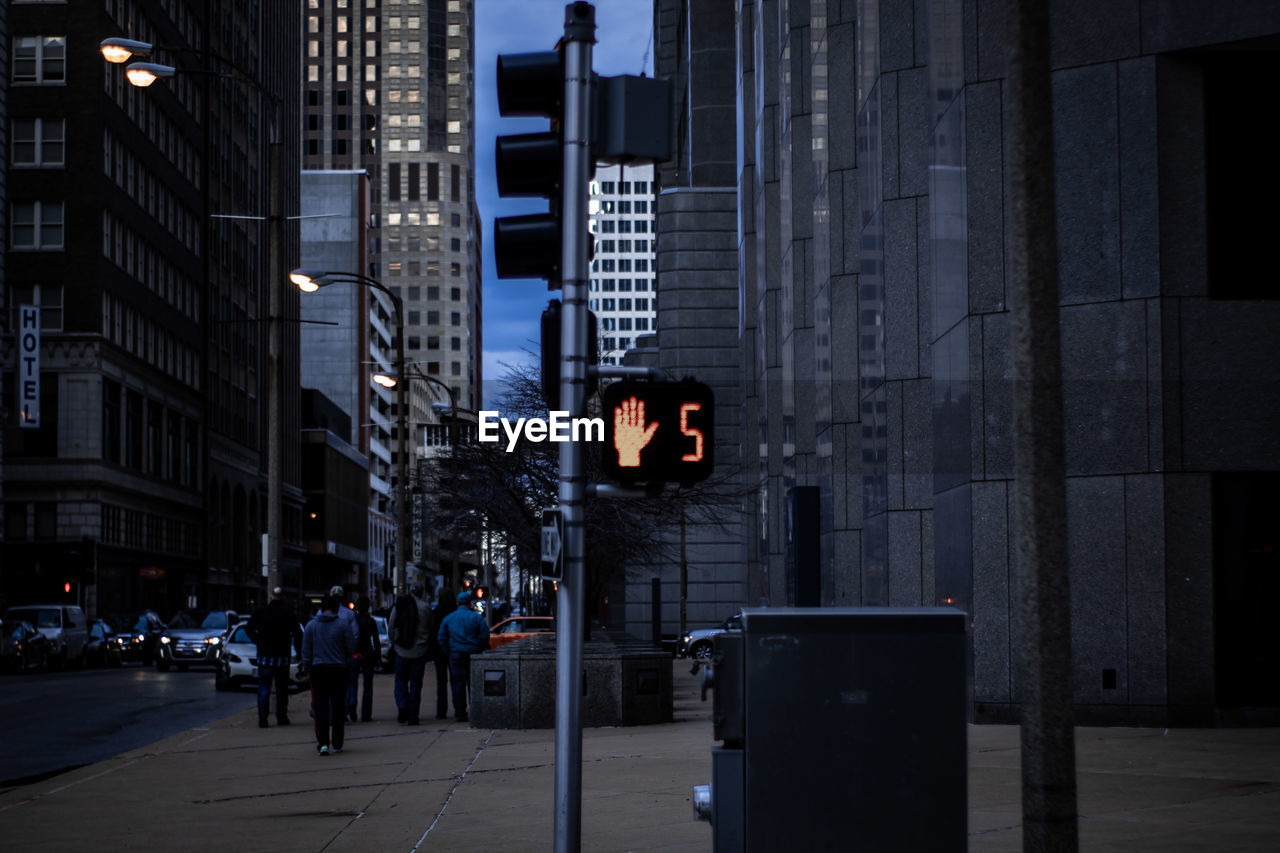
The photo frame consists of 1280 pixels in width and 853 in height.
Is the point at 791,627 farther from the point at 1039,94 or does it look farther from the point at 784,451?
the point at 784,451

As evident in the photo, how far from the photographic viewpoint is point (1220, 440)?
18609 mm

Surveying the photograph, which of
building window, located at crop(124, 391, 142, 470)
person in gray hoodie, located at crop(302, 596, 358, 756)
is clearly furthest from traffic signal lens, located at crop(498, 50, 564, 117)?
building window, located at crop(124, 391, 142, 470)

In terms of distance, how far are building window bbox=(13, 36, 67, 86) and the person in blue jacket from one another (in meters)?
51.7

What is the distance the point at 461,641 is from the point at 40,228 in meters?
50.5

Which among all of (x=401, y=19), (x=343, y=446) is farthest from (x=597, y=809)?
(x=401, y=19)

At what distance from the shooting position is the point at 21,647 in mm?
43875

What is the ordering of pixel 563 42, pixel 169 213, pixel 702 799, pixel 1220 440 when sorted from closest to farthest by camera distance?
pixel 702 799 → pixel 563 42 → pixel 1220 440 → pixel 169 213

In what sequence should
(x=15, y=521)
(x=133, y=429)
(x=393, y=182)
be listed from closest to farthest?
(x=15, y=521), (x=133, y=429), (x=393, y=182)

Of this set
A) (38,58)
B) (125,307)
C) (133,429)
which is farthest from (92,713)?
(38,58)

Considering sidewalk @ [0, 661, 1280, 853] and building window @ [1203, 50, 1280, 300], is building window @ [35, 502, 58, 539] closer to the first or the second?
sidewalk @ [0, 661, 1280, 853]

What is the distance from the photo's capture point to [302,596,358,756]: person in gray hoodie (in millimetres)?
17797

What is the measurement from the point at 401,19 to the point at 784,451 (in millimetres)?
155998

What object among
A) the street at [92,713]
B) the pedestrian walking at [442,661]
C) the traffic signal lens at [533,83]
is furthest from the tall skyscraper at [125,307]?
the traffic signal lens at [533,83]

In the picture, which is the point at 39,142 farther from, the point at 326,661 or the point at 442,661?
the point at 326,661
